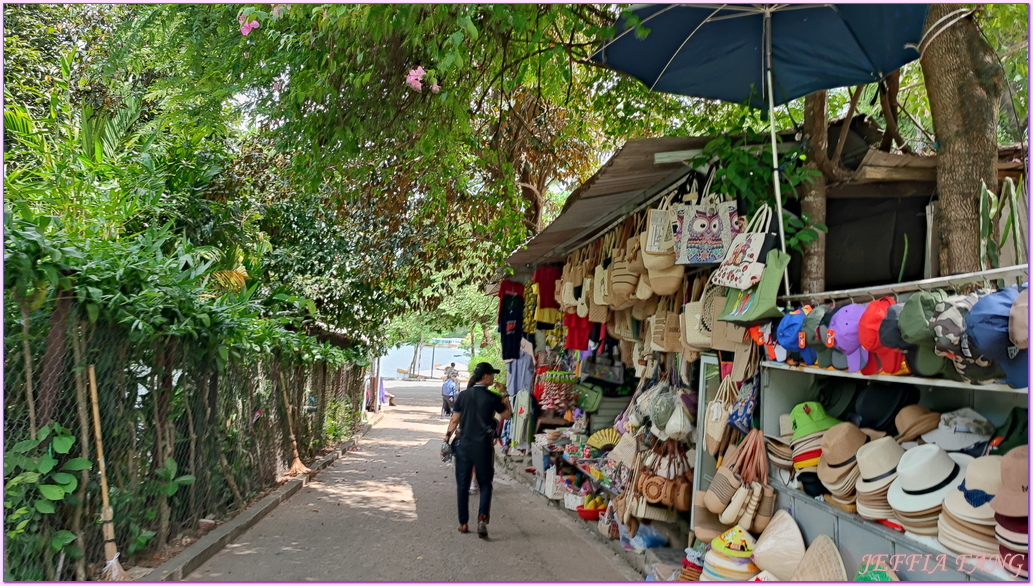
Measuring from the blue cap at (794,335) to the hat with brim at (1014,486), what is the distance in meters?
1.28

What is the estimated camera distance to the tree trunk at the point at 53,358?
4.37 m

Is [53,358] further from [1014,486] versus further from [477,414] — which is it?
[1014,486]

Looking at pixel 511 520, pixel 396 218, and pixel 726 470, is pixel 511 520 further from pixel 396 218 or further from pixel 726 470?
pixel 396 218

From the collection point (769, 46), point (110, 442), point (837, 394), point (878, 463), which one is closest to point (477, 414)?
point (110, 442)

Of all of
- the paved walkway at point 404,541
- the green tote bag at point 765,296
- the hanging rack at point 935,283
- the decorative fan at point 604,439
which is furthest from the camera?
the decorative fan at point 604,439

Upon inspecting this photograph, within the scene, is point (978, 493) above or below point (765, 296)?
below

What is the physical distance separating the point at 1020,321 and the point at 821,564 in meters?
1.98

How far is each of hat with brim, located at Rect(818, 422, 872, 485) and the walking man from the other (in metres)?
4.20

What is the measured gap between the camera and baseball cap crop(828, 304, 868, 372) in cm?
370

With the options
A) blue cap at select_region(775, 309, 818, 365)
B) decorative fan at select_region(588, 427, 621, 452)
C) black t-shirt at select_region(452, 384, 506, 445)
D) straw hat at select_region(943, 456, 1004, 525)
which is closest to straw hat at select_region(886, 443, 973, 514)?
straw hat at select_region(943, 456, 1004, 525)

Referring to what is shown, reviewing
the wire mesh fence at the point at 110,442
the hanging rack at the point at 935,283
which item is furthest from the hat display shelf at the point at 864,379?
the wire mesh fence at the point at 110,442

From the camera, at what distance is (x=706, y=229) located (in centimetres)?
534

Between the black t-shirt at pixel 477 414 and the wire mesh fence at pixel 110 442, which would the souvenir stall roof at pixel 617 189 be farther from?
the wire mesh fence at pixel 110 442

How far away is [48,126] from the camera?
7.15 metres
